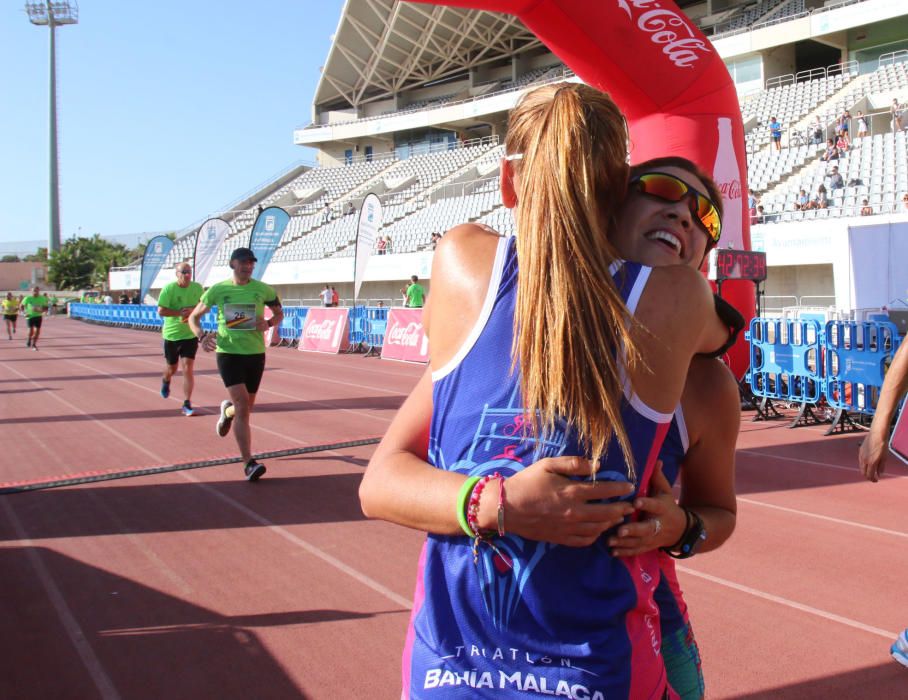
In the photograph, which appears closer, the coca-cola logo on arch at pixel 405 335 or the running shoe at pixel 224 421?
the running shoe at pixel 224 421

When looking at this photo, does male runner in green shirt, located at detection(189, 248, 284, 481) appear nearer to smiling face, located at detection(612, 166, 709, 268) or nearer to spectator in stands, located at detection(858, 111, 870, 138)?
smiling face, located at detection(612, 166, 709, 268)

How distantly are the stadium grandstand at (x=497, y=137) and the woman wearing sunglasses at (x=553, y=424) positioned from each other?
12141 millimetres

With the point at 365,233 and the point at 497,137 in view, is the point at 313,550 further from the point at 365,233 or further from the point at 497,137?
the point at 497,137

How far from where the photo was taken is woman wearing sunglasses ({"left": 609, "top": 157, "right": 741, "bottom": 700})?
4.34 ft

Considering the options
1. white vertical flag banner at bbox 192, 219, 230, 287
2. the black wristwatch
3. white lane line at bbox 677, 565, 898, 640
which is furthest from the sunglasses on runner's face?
white vertical flag banner at bbox 192, 219, 230, 287

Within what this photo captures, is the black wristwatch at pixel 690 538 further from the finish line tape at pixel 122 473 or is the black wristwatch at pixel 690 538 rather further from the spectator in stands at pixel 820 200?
the spectator in stands at pixel 820 200

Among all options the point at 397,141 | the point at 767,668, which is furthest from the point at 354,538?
the point at 397,141

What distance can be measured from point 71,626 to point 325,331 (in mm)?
18766

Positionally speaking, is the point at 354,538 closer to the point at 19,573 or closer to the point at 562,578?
the point at 19,573

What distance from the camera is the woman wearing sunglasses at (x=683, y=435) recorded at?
1.32 meters

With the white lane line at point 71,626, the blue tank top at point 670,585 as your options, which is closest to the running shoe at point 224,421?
the white lane line at point 71,626

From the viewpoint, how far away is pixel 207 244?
23719mm

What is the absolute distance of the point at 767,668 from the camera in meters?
3.32

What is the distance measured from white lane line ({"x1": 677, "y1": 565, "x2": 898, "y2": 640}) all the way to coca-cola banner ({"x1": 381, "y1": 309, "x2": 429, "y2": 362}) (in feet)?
43.3
